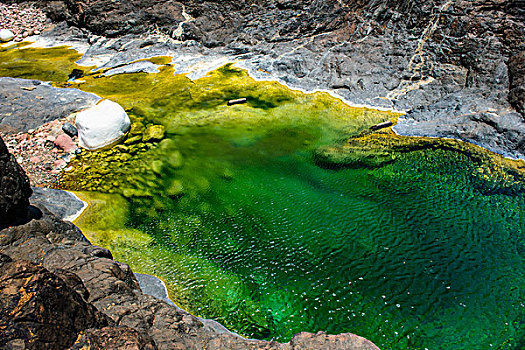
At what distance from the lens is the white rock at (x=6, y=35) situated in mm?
24987

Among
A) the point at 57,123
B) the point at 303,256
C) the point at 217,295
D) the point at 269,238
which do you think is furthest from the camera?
the point at 57,123

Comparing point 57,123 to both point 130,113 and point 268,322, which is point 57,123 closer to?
point 130,113

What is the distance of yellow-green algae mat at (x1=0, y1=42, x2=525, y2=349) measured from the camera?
746cm

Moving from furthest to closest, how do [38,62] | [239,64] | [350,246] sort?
[38,62], [239,64], [350,246]

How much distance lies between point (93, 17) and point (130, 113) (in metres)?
12.6

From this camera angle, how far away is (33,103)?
45.6 feet

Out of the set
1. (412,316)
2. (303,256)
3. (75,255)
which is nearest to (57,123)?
(75,255)

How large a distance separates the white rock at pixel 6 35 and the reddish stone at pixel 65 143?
1805cm

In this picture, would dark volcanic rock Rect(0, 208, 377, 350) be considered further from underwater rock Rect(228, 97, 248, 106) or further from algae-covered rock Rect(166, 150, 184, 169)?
underwater rock Rect(228, 97, 248, 106)

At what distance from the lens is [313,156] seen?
1277 cm

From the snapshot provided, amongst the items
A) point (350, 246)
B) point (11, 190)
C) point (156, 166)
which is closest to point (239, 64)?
point (156, 166)

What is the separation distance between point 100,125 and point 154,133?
1860 millimetres

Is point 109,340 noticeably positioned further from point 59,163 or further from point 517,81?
point 517,81

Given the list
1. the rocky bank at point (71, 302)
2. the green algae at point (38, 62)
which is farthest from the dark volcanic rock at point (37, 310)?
the green algae at point (38, 62)
